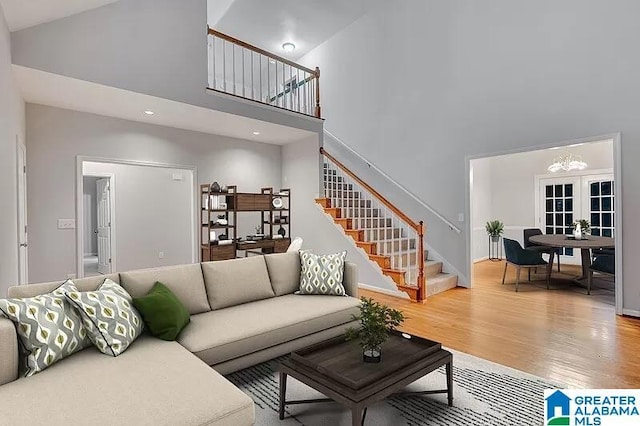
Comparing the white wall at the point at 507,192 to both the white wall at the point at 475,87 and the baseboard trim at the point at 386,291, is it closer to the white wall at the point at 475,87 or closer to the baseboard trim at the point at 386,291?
the white wall at the point at 475,87

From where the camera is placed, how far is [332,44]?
792cm

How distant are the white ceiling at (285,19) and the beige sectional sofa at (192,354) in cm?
554

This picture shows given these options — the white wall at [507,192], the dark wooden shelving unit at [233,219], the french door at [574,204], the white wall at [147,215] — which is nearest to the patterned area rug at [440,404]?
the dark wooden shelving unit at [233,219]

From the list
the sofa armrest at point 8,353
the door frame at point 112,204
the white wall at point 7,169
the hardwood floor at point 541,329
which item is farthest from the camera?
the door frame at point 112,204

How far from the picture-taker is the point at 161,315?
92.3 inches

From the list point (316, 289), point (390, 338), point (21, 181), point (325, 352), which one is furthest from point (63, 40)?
point (390, 338)

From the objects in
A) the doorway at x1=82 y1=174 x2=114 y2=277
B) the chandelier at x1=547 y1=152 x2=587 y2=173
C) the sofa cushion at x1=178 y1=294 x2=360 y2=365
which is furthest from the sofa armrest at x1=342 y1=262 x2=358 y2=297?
the chandelier at x1=547 y1=152 x2=587 y2=173

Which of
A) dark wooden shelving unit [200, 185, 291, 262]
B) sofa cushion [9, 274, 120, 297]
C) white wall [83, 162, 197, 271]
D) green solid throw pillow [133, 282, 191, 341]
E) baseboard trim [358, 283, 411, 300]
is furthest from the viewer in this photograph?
white wall [83, 162, 197, 271]

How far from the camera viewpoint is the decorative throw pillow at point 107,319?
6.68 ft

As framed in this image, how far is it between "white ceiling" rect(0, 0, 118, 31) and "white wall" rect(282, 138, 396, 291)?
369 cm

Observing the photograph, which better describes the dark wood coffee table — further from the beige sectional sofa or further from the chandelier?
the chandelier

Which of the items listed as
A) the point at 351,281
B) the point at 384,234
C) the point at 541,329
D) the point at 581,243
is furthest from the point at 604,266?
the point at 351,281

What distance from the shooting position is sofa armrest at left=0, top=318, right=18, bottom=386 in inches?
67.6

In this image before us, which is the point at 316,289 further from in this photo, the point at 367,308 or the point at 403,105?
the point at 403,105
